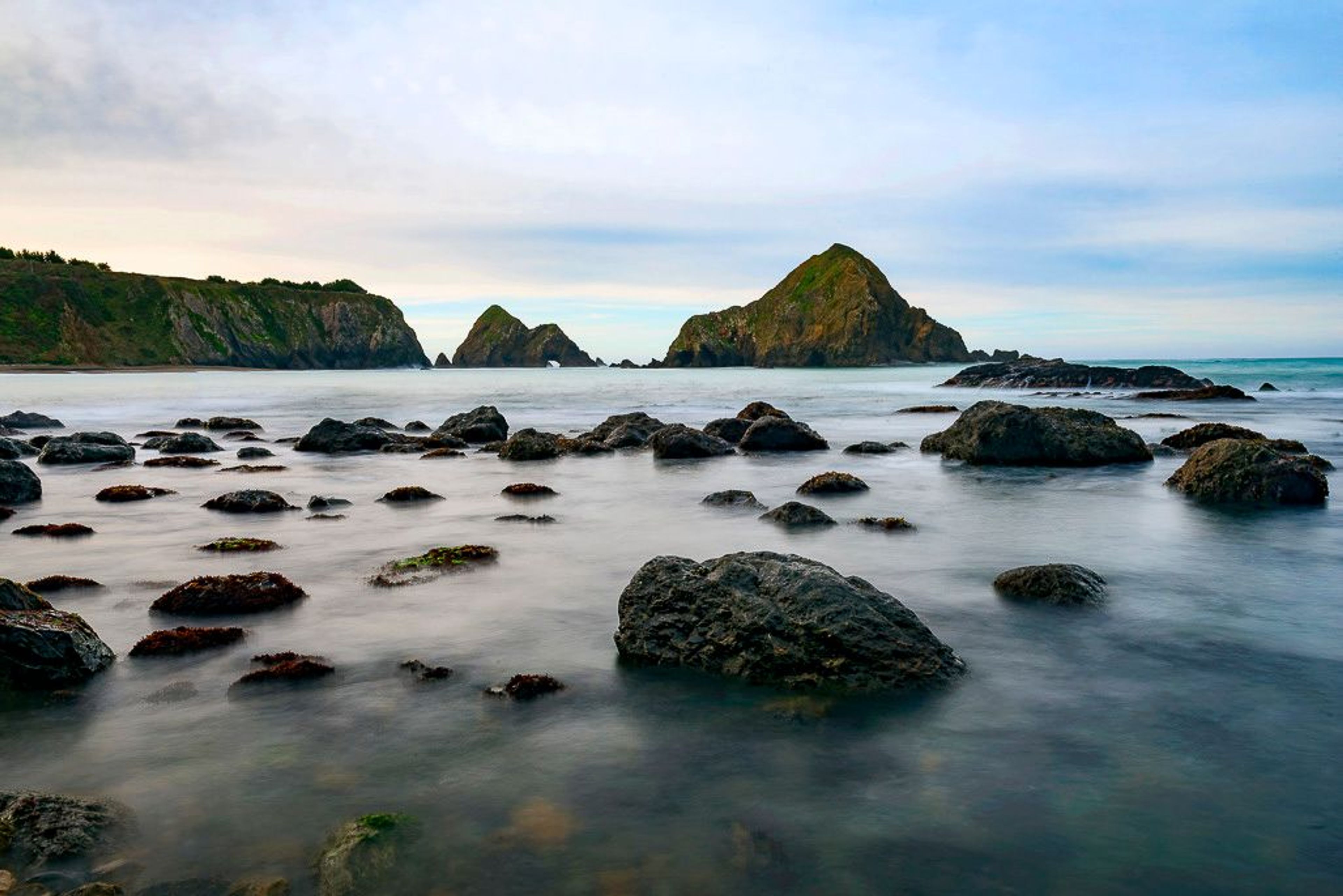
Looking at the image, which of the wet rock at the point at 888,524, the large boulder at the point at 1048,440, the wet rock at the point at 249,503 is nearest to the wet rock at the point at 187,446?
the wet rock at the point at 249,503

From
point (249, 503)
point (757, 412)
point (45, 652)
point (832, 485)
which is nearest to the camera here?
point (45, 652)

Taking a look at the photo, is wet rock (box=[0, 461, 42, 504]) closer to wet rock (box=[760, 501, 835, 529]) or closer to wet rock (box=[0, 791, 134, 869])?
wet rock (box=[760, 501, 835, 529])

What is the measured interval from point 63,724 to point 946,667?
7041 mm

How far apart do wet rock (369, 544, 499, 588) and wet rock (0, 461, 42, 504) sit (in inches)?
413

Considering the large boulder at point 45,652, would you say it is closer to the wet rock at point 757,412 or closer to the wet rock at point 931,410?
the wet rock at point 757,412

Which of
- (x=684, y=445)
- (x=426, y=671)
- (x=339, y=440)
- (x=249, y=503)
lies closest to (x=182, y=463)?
(x=339, y=440)

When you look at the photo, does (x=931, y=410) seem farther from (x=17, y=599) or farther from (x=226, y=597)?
(x=17, y=599)

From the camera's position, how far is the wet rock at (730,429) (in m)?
30.2

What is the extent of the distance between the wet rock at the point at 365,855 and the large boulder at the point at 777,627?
128 inches

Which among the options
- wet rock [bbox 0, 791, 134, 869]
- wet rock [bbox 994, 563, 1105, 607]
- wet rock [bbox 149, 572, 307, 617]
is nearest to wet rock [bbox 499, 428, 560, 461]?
wet rock [bbox 149, 572, 307, 617]

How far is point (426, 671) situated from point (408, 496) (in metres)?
11.0

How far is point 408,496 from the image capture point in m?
18.3

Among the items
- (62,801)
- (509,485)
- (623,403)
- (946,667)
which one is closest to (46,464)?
(509,485)

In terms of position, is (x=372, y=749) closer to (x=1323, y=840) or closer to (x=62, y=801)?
(x=62, y=801)
